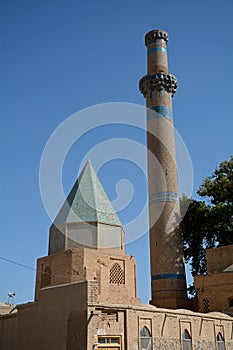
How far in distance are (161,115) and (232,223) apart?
815 cm

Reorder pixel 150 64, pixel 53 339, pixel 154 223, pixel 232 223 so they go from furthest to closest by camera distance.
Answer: pixel 150 64 → pixel 232 223 → pixel 154 223 → pixel 53 339

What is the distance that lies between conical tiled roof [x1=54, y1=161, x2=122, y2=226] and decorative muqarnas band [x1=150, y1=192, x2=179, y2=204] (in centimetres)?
410

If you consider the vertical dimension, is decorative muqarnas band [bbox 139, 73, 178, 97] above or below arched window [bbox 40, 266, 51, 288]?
above

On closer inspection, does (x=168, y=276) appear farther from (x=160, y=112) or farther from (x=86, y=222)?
(x=160, y=112)

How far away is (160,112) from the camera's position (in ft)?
88.1

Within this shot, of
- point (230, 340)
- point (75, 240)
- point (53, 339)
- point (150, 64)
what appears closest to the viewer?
point (53, 339)

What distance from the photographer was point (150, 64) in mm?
28625

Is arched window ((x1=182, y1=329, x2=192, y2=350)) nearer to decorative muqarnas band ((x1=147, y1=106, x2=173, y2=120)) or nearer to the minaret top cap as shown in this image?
decorative muqarnas band ((x1=147, y1=106, x2=173, y2=120))

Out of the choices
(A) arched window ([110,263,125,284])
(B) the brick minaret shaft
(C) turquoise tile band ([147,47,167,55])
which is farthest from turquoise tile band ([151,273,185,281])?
(C) turquoise tile band ([147,47,167,55])

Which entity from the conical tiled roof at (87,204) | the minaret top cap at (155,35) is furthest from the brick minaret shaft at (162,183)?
the conical tiled roof at (87,204)

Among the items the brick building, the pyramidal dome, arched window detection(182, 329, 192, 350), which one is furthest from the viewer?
the pyramidal dome

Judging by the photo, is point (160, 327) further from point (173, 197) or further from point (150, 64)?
point (150, 64)

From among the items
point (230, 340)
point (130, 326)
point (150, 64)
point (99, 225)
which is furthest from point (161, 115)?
point (130, 326)

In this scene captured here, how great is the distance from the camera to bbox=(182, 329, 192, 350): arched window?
15522 millimetres
